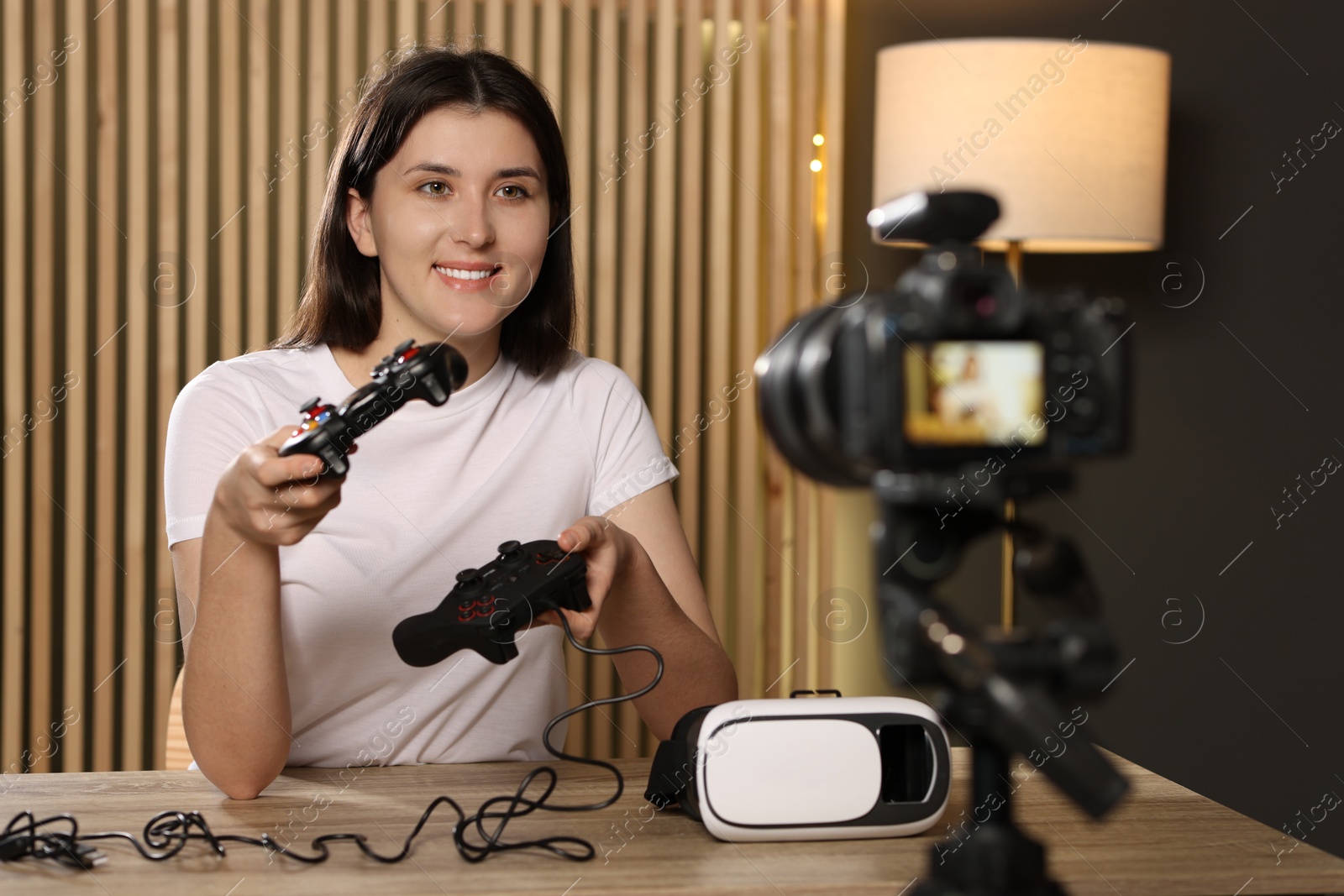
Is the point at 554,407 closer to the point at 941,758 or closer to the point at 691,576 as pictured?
the point at 691,576

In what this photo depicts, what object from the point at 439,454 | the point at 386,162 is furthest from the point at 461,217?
the point at 439,454

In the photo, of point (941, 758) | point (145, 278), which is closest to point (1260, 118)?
point (941, 758)

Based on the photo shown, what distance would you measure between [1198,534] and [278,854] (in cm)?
129

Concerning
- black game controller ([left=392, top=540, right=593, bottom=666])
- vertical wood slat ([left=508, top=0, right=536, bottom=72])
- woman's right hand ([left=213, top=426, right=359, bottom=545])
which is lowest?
black game controller ([left=392, top=540, right=593, bottom=666])

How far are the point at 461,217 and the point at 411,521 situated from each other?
1.14 feet

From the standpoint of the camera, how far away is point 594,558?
1.09 metres

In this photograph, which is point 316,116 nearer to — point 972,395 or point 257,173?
point 257,173

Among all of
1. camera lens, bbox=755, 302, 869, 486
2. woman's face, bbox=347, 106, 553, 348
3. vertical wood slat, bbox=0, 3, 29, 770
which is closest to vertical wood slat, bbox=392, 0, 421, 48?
vertical wood slat, bbox=0, 3, 29, 770

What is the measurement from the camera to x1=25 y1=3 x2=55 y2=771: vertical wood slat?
234cm

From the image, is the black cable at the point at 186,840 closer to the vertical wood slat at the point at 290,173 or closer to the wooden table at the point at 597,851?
the wooden table at the point at 597,851

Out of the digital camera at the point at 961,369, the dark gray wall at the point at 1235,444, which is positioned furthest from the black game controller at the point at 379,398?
the dark gray wall at the point at 1235,444

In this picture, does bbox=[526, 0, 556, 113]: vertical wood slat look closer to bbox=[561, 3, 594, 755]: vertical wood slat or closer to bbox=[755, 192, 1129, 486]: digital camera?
bbox=[561, 3, 594, 755]: vertical wood slat

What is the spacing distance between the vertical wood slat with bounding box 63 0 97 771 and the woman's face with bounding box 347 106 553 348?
1303 millimetres

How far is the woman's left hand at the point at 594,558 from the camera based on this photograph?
40.8 inches
